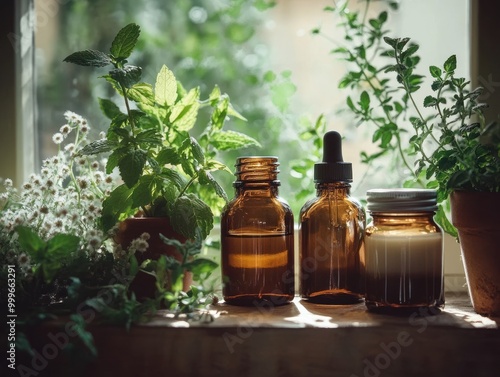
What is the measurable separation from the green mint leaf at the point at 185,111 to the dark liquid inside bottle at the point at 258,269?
225mm

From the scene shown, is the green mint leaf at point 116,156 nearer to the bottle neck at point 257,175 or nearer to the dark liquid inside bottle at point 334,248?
the bottle neck at point 257,175

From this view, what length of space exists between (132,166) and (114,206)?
0.09m

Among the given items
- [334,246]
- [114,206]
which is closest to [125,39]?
[114,206]

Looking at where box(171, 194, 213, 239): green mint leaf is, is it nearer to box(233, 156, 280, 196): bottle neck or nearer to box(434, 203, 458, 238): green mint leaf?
box(233, 156, 280, 196): bottle neck

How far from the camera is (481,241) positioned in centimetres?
91

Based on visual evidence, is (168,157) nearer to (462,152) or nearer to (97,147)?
(97,147)

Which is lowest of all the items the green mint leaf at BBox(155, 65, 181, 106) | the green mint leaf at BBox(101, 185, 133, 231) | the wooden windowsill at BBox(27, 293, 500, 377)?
the wooden windowsill at BBox(27, 293, 500, 377)

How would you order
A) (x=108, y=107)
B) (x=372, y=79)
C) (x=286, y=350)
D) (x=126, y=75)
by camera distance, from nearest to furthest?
(x=286, y=350) < (x=126, y=75) < (x=108, y=107) < (x=372, y=79)

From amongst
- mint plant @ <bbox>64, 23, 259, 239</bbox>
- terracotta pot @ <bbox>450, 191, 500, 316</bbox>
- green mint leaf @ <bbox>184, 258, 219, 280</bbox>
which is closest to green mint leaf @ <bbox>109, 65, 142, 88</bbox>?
mint plant @ <bbox>64, 23, 259, 239</bbox>

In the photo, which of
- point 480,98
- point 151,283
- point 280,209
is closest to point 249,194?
point 280,209

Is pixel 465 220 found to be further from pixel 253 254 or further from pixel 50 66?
pixel 50 66

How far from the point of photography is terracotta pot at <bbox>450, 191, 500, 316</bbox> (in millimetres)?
890

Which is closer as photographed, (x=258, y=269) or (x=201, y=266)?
(x=201, y=266)

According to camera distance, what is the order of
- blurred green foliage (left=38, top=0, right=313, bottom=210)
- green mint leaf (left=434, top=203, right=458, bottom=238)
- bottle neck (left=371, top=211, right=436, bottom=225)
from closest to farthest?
bottle neck (left=371, top=211, right=436, bottom=225) → green mint leaf (left=434, top=203, right=458, bottom=238) → blurred green foliage (left=38, top=0, right=313, bottom=210)
